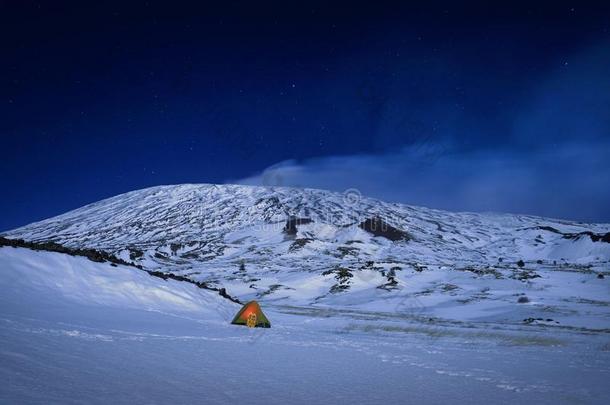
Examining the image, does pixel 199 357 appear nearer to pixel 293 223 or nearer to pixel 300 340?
pixel 300 340

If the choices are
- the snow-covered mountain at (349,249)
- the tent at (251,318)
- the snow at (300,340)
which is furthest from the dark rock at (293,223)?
the tent at (251,318)

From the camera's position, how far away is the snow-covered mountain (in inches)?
1174

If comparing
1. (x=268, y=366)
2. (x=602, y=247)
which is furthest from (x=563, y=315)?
(x=602, y=247)

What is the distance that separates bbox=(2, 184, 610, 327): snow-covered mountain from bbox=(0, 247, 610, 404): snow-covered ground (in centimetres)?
1254

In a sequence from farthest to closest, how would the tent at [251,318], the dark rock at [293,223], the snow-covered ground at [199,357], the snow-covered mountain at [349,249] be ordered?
1. the dark rock at [293,223]
2. the snow-covered mountain at [349,249]
3. the tent at [251,318]
4. the snow-covered ground at [199,357]

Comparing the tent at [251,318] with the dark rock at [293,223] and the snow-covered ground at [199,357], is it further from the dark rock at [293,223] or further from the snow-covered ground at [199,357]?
the dark rock at [293,223]

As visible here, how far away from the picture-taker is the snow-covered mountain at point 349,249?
29.8 metres

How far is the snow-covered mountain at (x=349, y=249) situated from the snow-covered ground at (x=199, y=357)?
1254 cm

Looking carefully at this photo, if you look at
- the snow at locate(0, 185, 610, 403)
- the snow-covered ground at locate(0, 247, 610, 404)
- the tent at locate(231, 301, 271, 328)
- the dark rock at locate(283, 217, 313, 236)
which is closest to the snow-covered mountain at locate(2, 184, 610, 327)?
the dark rock at locate(283, 217, 313, 236)

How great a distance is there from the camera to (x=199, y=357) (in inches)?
239

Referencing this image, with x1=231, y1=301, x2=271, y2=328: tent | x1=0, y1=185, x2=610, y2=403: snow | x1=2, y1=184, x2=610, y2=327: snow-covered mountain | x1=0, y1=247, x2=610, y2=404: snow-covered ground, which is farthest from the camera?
x1=2, y1=184, x2=610, y2=327: snow-covered mountain

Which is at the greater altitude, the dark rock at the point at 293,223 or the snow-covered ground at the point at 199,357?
the dark rock at the point at 293,223

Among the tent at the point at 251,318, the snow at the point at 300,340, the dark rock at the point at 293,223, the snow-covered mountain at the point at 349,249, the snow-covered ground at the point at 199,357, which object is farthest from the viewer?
the dark rock at the point at 293,223

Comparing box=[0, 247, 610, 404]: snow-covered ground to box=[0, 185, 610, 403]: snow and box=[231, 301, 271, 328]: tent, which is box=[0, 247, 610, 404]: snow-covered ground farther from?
box=[231, 301, 271, 328]: tent
